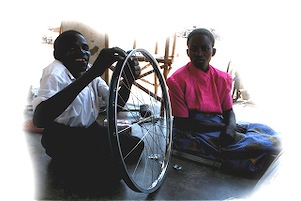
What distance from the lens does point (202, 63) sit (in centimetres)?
182

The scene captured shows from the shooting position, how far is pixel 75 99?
140 cm

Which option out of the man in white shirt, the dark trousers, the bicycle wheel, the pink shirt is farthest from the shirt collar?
the dark trousers

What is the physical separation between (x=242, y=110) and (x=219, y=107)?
1346 mm

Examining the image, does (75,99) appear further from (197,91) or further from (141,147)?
(197,91)

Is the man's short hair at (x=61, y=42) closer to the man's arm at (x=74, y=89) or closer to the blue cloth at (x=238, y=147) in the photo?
the man's arm at (x=74, y=89)

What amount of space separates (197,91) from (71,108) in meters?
0.89

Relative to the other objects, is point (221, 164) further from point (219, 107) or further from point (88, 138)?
point (88, 138)

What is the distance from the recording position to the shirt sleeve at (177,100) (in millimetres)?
1804

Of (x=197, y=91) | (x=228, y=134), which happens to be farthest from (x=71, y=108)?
(x=228, y=134)

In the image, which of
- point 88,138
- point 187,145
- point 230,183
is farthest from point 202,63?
point 88,138

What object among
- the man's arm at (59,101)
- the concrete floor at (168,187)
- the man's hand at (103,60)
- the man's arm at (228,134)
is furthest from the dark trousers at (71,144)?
the man's arm at (228,134)

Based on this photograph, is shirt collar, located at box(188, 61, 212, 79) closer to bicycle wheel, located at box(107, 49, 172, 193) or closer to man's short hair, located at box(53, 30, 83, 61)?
bicycle wheel, located at box(107, 49, 172, 193)

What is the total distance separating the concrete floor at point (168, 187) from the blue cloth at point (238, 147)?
8 centimetres

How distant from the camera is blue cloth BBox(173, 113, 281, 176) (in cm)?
165
